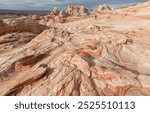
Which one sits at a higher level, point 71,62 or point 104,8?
point 71,62

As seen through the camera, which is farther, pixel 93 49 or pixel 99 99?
pixel 93 49

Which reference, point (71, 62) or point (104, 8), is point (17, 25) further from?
point (104, 8)

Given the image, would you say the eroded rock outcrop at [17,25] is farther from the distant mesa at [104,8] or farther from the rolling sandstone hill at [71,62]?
the distant mesa at [104,8]

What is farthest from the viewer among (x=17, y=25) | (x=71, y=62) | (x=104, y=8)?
(x=104, y=8)

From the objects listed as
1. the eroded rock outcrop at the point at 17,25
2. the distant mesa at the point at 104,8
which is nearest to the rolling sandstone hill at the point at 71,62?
the eroded rock outcrop at the point at 17,25

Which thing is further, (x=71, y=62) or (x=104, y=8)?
(x=104, y=8)

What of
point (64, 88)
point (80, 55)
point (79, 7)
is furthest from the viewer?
point (79, 7)

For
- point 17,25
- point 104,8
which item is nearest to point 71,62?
point 17,25

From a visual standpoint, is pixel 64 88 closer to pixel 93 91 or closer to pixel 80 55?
pixel 93 91

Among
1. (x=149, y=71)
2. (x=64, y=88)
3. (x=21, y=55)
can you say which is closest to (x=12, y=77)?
(x=21, y=55)
